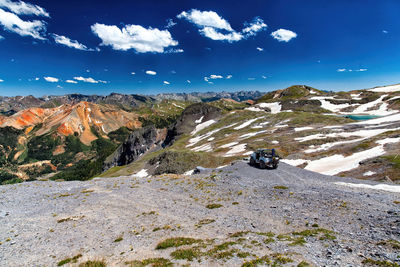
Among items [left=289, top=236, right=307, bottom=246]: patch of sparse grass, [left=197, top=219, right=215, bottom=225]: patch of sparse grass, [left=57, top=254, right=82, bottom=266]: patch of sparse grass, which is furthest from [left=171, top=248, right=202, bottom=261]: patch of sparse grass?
[left=57, top=254, right=82, bottom=266]: patch of sparse grass

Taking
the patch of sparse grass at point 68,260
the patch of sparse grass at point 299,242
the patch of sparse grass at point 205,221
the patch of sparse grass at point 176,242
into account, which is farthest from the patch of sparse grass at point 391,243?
the patch of sparse grass at point 68,260

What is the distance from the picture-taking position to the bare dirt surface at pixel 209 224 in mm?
10961

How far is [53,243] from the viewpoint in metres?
15.3

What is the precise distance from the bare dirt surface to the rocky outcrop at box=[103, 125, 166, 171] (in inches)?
5329

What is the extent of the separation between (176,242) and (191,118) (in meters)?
151

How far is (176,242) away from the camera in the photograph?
44.7ft

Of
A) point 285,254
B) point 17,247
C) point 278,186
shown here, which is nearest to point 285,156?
point 278,186

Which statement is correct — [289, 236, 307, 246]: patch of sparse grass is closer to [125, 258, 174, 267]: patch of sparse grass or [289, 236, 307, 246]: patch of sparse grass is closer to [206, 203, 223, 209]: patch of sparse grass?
[125, 258, 174, 267]: patch of sparse grass

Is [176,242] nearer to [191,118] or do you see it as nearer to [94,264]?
[94,264]

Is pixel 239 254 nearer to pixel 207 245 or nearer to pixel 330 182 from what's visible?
pixel 207 245

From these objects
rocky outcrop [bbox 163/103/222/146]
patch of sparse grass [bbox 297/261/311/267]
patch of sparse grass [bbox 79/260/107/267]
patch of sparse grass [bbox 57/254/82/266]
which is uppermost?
rocky outcrop [bbox 163/103/222/146]

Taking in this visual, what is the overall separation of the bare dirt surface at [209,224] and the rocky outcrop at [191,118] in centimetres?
11949

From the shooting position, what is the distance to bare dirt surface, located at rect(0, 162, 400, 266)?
1096cm

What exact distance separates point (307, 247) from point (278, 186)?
1320 cm
